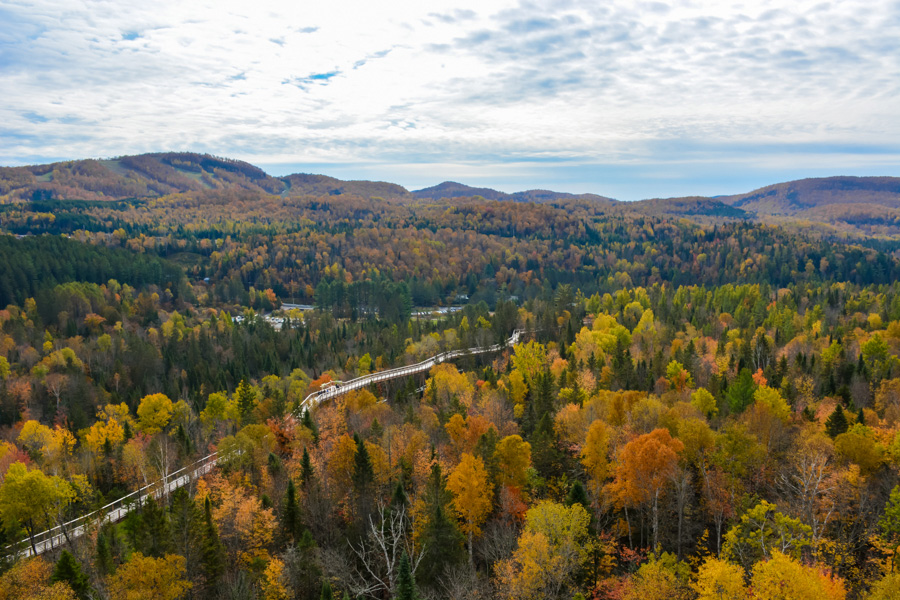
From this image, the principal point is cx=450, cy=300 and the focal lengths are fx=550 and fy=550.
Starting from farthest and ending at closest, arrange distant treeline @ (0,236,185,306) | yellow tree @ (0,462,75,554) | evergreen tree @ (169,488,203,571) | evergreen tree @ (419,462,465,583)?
distant treeline @ (0,236,185,306) < yellow tree @ (0,462,75,554) < evergreen tree @ (169,488,203,571) < evergreen tree @ (419,462,465,583)

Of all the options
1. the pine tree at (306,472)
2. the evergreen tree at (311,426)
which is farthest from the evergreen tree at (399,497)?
the evergreen tree at (311,426)

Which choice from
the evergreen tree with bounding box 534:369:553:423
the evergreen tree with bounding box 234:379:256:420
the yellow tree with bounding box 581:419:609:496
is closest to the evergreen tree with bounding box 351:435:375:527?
the yellow tree with bounding box 581:419:609:496

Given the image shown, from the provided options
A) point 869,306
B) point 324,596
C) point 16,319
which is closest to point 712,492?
point 324,596

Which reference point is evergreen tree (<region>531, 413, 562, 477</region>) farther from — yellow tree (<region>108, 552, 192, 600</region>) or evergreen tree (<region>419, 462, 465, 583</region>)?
yellow tree (<region>108, 552, 192, 600</region>)

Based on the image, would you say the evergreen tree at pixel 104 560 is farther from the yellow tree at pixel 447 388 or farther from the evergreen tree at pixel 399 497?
the yellow tree at pixel 447 388

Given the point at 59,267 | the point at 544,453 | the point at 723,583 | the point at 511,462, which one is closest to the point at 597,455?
the point at 544,453

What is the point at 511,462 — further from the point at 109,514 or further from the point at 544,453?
the point at 109,514
